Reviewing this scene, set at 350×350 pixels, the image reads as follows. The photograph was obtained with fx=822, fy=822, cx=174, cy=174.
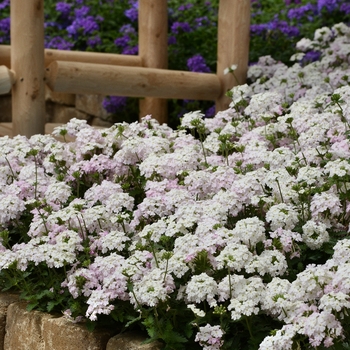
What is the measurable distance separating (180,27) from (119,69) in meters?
1.76

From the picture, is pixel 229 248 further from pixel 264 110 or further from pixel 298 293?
pixel 264 110

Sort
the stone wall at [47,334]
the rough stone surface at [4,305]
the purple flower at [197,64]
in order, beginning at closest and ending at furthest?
the stone wall at [47,334], the rough stone surface at [4,305], the purple flower at [197,64]

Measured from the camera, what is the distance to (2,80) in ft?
15.8

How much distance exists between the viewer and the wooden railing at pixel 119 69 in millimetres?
4887

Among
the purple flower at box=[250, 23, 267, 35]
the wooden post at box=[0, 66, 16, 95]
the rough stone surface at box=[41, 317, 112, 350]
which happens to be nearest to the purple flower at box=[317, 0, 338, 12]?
the purple flower at box=[250, 23, 267, 35]

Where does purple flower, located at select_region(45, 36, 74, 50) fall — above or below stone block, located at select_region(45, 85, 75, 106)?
above

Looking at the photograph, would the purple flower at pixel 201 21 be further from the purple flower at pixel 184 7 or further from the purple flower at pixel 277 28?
the purple flower at pixel 277 28

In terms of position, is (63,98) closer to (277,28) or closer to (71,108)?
(71,108)

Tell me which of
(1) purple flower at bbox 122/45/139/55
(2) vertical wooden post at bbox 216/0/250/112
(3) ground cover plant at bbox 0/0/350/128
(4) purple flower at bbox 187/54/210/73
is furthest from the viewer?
(1) purple flower at bbox 122/45/139/55

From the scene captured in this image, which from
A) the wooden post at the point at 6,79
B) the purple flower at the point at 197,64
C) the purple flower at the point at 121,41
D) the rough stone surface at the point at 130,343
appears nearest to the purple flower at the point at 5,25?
the purple flower at the point at 121,41

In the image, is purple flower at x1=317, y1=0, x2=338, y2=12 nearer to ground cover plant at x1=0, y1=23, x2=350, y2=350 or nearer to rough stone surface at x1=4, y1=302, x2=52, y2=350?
ground cover plant at x1=0, y1=23, x2=350, y2=350

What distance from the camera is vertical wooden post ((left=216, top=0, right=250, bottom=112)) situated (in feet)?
18.5

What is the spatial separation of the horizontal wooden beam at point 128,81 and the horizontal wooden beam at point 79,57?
2.29 feet

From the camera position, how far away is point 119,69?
5.31m
